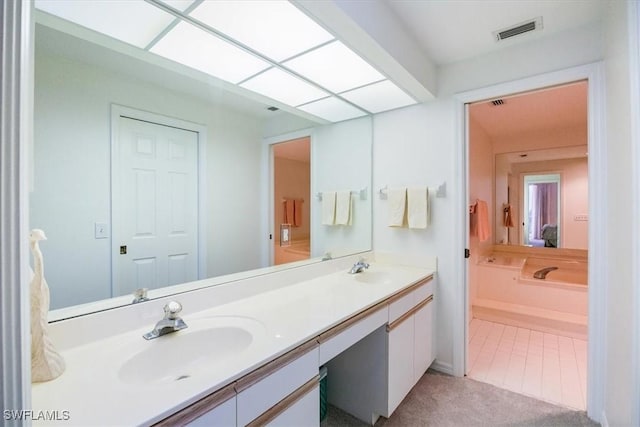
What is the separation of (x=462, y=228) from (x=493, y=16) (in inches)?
53.0

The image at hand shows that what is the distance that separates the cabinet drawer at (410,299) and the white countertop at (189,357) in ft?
0.28

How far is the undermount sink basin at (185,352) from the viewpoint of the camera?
95 cm

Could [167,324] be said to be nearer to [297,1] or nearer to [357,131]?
[297,1]

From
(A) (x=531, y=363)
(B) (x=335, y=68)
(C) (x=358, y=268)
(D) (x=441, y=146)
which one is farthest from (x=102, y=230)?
(A) (x=531, y=363)

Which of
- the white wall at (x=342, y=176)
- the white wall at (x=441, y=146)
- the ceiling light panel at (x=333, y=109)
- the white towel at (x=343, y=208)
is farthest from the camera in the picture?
the white towel at (x=343, y=208)

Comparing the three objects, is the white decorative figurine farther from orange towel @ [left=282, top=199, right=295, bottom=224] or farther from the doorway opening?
the doorway opening

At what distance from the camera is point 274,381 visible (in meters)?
0.93

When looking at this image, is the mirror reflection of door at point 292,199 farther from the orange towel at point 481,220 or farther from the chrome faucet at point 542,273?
the chrome faucet at point 542,273

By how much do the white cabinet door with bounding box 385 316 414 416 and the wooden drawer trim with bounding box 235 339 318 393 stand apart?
0.71 metres

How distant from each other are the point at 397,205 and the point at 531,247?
9.88ft

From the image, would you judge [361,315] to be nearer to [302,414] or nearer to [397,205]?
[302,414]

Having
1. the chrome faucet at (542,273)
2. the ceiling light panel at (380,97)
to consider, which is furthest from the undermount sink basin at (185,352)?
the chrome faucet at (542,273)

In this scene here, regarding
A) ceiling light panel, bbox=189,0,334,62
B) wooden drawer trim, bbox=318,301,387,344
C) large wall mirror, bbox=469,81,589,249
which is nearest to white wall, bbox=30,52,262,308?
ceiling light panel, bbox=189,0,334,62

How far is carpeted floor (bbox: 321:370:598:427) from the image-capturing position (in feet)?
5.50
